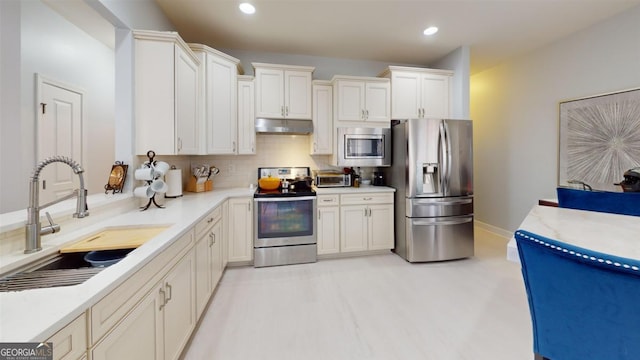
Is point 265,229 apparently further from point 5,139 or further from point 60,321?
point 5,139

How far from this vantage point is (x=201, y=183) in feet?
10.5

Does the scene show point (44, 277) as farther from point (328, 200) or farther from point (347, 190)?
point (347, 190)

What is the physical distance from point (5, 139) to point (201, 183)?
1.72 metres

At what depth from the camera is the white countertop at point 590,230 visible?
3.14 feet

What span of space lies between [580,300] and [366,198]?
2.55 metres

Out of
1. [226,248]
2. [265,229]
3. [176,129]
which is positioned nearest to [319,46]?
[176,129]

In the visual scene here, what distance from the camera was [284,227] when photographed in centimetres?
308

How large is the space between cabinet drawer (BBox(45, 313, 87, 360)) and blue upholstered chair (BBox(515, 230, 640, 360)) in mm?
1441

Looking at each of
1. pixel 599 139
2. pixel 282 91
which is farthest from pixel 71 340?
pixel 599 139

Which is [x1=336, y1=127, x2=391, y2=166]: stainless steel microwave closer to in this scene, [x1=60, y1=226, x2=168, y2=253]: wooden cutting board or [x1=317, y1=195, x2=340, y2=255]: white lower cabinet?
[x1=317, y1=195, x2=340, y2=255]: white lower cabinet

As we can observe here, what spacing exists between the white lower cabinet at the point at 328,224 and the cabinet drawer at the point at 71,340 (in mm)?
2512

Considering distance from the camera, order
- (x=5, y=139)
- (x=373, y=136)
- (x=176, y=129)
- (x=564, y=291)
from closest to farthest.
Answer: (x=564, y=291) → (x=176, y=129) → (x=5, y=139) → (x=373, y=136)

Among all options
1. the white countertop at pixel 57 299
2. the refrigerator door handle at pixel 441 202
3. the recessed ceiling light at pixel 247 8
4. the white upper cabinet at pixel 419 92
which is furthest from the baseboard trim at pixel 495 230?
the white countertop at pixel 57 299

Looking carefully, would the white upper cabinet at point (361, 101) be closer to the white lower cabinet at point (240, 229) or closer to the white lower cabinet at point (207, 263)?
the white lower cabinet at point (240, 229)
